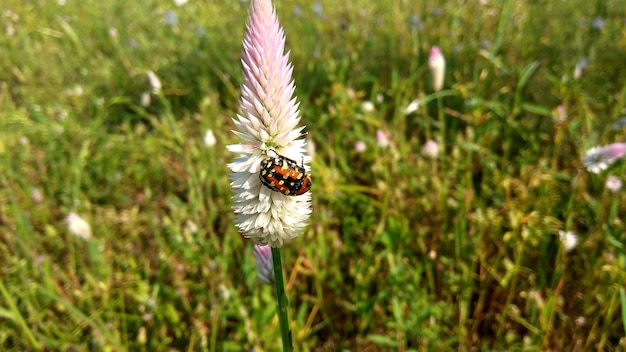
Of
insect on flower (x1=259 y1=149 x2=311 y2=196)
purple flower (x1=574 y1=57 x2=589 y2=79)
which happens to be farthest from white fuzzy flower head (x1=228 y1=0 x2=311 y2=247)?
purple flower (x1=574 y1=57 x2=589 y2=79)

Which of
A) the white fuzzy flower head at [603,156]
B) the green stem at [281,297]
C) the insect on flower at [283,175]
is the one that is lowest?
the green stem at [281,297]

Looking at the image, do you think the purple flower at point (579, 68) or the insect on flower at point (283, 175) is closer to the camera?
the insect on flower at point (283, 175)

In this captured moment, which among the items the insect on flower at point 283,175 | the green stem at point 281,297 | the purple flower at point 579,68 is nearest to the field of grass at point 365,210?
the purple flower at point 579,68

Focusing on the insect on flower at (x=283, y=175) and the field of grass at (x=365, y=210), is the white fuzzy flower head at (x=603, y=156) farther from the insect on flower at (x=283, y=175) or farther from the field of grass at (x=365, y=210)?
the insect on flower at (x=283, y=175)

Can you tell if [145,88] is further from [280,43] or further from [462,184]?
[280,43]

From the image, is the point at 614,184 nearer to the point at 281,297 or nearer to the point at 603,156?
the point at 603,156

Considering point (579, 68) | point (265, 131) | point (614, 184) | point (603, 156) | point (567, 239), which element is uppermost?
point (579, 68)

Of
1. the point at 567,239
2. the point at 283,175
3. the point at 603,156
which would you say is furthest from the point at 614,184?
the point at 283,175
